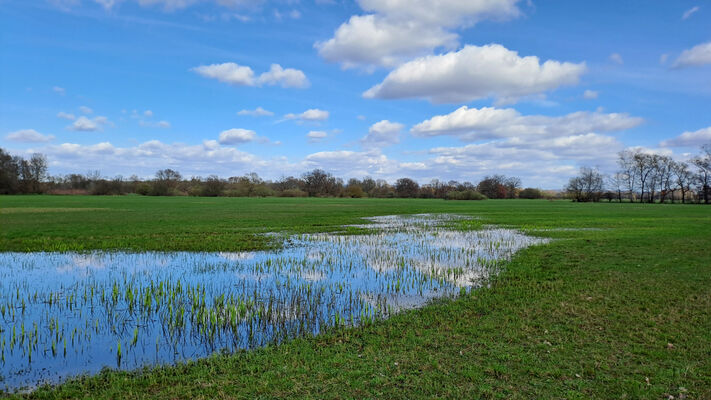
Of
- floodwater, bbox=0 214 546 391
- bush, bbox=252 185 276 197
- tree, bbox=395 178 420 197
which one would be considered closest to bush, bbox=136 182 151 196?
bush, bbox=252 185 276 197

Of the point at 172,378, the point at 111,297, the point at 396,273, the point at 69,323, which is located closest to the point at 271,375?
the point at 172,378

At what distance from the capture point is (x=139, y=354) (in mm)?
7438

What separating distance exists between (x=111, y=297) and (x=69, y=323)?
85.1 inches

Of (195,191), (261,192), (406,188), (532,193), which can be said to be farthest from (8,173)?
(532,193)

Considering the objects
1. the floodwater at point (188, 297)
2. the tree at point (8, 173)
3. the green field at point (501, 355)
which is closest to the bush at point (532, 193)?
the floodwater at point (188, 297)

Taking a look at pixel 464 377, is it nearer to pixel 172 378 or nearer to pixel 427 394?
pixel 427 394

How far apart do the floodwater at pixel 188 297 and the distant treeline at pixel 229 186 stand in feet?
395

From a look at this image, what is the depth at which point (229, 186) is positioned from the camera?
146 metres

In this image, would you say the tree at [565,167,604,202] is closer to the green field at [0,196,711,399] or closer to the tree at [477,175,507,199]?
the tree at [477,175,507,199]

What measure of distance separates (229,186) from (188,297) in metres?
141

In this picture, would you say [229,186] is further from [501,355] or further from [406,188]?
[501,355]

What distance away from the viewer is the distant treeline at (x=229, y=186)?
378 feet

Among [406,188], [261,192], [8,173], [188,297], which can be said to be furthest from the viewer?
[406,188]

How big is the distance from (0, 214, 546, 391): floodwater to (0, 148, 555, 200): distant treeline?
12035cm
